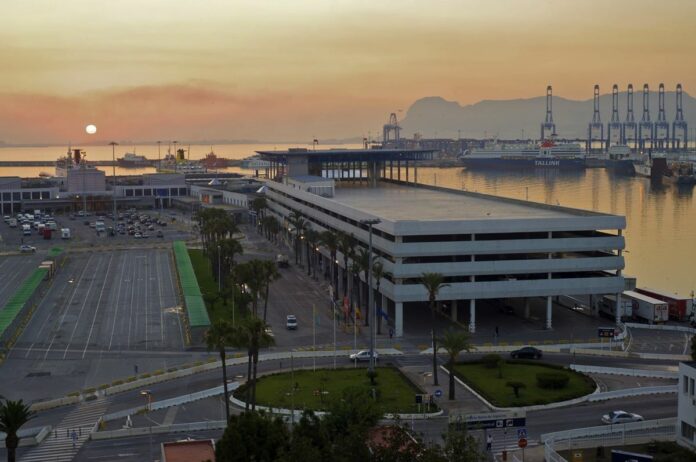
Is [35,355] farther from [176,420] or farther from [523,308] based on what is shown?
[523,308]

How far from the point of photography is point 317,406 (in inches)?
1174

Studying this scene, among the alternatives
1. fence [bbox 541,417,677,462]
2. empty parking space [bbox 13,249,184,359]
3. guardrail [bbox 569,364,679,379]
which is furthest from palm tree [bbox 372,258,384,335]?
fence [bbox 541,417,677,462]

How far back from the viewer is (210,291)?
55.0m

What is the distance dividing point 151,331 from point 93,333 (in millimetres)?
2948

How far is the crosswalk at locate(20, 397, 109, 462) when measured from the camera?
26078 millimetres

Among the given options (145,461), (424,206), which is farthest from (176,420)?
(424,206)

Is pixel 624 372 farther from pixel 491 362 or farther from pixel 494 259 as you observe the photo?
pixel 494 259

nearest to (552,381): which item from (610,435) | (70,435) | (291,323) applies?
(610,435)

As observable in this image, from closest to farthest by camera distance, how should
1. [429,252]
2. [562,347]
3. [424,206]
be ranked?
[562,347] → [429,252] → [424,206]

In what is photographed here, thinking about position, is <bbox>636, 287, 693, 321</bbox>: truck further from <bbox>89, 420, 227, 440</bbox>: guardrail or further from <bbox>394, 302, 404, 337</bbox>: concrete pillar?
<bbox>89, 420, 227, 440</bbox>: guardrail

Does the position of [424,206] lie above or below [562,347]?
above

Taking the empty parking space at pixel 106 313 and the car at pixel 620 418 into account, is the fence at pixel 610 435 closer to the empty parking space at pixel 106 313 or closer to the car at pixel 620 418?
the car at pixel 620 418

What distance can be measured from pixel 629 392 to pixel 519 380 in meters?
4.12

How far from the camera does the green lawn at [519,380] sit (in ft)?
101
